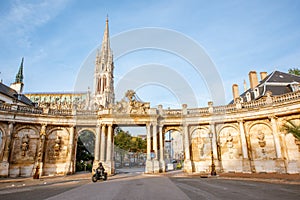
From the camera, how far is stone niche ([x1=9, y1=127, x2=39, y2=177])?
2223 cm

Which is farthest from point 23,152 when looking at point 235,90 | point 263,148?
point 235,90

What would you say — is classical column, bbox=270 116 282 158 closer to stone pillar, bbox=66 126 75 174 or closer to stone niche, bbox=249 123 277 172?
stone niche, bbox=249 123 277 172

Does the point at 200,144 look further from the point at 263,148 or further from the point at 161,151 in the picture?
the point at 263,148

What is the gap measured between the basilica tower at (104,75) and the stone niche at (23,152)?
40.6 metres

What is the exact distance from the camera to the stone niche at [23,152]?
2223cm

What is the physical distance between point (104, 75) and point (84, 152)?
1599 inches

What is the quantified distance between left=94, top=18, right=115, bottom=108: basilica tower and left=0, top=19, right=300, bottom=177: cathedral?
132 ft

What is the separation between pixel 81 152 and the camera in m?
35.5

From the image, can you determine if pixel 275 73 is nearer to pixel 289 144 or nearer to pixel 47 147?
pixel 289 144

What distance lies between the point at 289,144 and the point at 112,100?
5713 cm

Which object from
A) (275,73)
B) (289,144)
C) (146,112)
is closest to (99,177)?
(146,112)

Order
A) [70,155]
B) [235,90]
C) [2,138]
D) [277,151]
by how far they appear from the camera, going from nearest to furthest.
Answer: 1. [277,151]
2. [2,138]
3. [70,155]
4. [235,90]

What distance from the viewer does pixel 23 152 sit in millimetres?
22891

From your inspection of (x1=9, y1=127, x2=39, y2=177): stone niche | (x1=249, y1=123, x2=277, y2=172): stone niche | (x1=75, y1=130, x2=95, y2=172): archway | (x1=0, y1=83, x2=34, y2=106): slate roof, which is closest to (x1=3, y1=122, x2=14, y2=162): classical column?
(x1=9, y1=127, x2=39, y2=177): stone niche
